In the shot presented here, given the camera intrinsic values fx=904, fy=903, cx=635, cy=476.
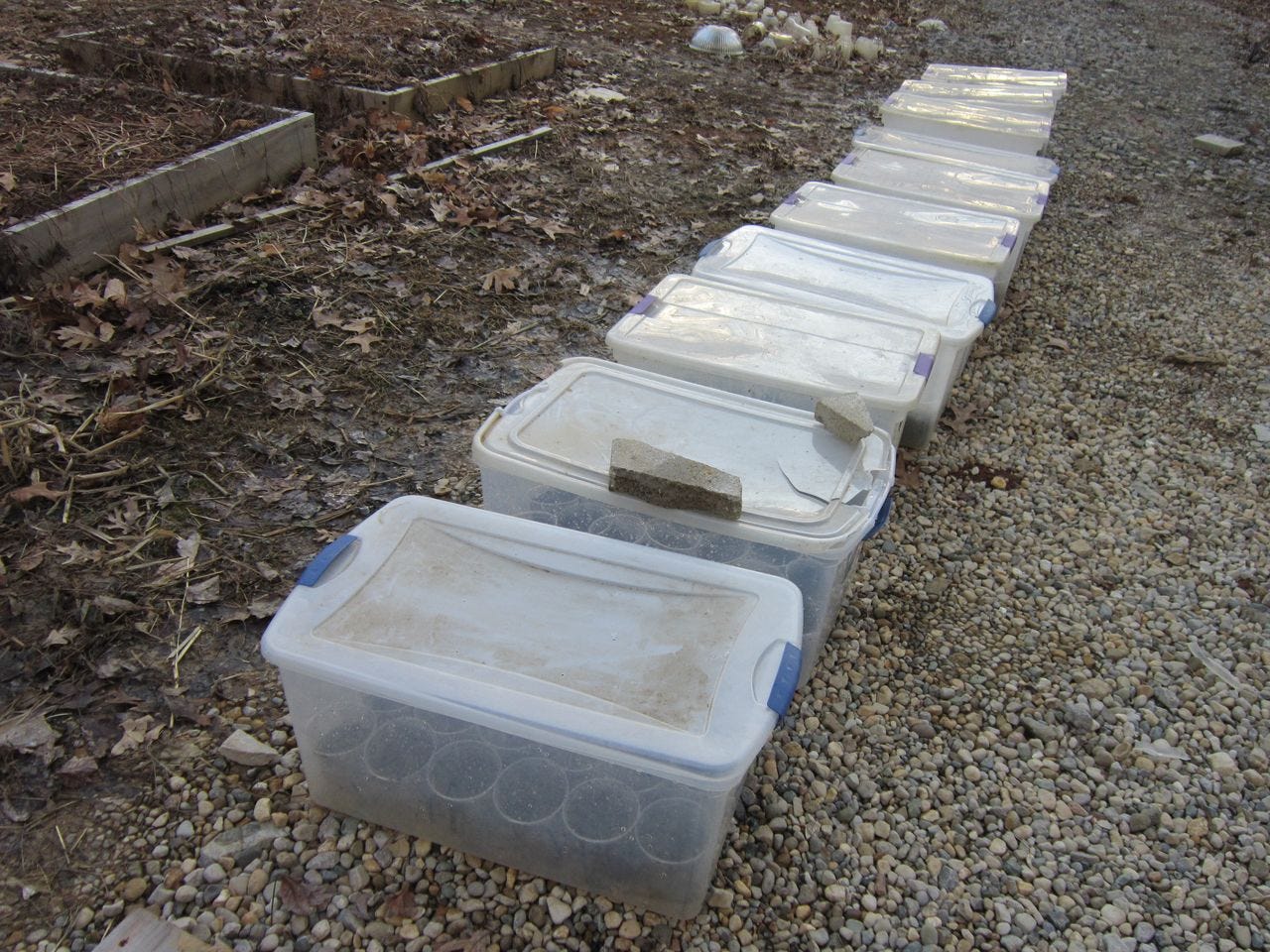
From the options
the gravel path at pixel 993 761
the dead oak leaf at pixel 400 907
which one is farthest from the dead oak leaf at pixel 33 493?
the dead oak leaf at pixel 400 907

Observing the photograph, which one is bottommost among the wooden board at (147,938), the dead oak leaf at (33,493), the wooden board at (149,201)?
the wooden board at (147,938)

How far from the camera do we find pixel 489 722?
166cm

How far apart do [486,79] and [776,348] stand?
478cm

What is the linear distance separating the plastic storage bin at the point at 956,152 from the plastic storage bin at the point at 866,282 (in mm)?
1570

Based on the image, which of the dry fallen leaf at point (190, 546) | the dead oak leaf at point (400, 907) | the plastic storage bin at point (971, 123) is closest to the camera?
the dead oak leaf at point (400, 907)

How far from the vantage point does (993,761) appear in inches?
95.7

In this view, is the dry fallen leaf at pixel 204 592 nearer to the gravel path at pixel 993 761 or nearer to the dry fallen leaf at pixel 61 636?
the dry fallen leaf at pixel 61 636

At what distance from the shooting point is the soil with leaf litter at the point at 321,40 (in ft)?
19.6

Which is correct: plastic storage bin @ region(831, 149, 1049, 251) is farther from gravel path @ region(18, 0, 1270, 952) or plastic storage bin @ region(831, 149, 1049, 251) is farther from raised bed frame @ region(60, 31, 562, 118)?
raised bed frame @ region(60, 31, 562, 118)

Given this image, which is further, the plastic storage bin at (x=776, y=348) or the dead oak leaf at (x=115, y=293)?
the dead oak leaf at (x=115, y=293)

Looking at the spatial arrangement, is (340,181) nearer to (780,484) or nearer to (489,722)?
(780,484)

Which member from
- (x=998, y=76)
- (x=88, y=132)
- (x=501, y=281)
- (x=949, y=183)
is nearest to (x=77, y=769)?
(x=501, y=281)

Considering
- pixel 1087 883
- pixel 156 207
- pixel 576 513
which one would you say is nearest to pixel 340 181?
pixel 156 207

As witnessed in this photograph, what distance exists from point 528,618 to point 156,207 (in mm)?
3475
